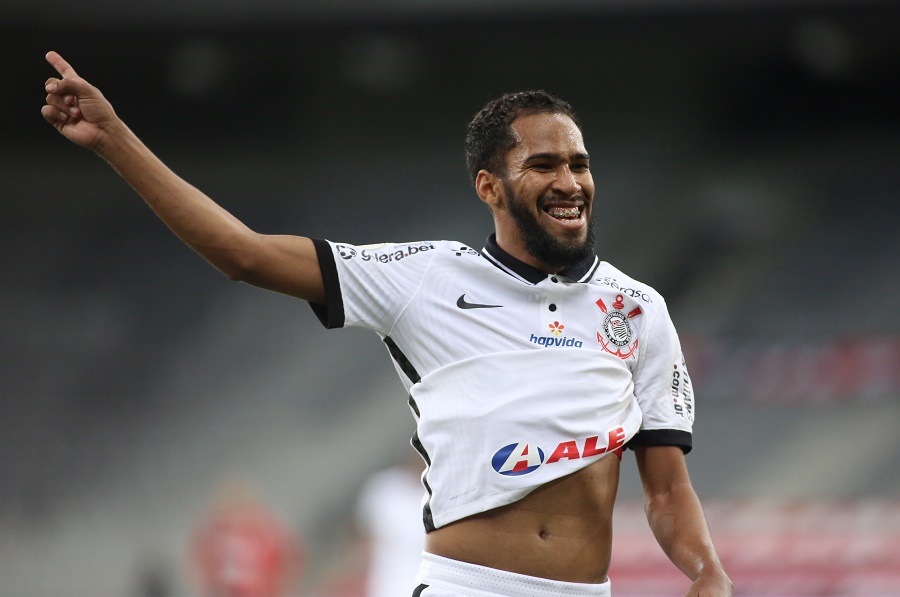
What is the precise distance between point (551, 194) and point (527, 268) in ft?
0.69

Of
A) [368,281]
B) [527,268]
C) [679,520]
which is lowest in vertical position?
[679,520]

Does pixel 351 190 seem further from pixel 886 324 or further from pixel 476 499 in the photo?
pixel 476 499

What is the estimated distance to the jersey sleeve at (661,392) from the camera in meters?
3.03

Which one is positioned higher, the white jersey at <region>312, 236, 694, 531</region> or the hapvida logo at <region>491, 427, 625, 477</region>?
the white jersey at <region>312, 236, 694, 531</region>

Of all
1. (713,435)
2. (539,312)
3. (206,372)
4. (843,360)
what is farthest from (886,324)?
(539,312)

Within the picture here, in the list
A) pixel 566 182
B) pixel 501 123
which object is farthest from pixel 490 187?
pixel 566 182

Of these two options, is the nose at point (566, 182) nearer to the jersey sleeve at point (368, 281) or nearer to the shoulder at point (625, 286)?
the shoulder at point (625, 286)

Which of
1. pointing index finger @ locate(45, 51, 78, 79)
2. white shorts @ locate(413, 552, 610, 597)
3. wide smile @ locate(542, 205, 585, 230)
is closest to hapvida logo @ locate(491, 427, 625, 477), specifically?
white shorts @ locate(413, 552, 610, 597)

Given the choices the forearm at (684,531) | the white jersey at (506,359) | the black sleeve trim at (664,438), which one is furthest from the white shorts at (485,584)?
the black sleeve trim at (664,438)

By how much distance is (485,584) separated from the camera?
109 inches

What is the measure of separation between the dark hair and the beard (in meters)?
0.12

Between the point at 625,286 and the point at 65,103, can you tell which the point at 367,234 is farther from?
the point at 65,103

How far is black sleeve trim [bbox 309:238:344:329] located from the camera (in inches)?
111

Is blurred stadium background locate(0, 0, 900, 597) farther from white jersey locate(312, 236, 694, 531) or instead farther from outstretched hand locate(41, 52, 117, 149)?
outstretched hand locate(41, 52, 117, 149)
